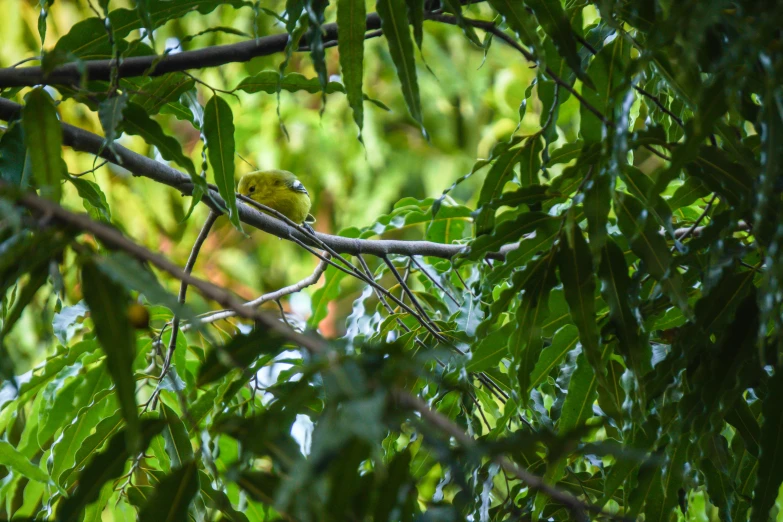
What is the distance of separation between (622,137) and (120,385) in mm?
530

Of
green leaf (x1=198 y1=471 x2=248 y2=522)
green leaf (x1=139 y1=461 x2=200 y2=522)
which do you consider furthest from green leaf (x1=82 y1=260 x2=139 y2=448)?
Result: green leaf (x1=198 y1=471 x2=248 y2=522)

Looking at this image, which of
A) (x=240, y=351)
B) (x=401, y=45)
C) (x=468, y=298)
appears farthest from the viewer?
(x=468, y=298)

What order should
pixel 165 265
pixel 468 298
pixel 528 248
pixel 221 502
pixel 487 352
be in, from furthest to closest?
pixel 468 298 → pixel 487 352 → pixel 528 248 → pixel 221 502 → pixel 165 265

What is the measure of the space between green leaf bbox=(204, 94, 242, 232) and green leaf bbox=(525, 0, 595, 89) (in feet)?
1.68

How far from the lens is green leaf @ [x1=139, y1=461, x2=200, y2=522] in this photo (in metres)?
0.78

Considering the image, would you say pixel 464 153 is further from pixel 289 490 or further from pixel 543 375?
pixel 289 490

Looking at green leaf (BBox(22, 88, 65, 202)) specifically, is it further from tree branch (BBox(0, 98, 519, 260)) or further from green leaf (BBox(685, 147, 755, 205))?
green leaf (BBox(685, 147, 755, 205))

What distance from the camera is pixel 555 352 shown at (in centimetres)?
124

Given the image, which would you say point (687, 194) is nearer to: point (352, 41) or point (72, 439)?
point (352, 41)

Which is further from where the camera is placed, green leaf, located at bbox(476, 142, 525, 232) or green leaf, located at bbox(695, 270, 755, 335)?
green leaf, located at bbox(476, 142, 525, 232)

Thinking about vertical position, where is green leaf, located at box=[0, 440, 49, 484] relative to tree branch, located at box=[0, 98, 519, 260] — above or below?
below

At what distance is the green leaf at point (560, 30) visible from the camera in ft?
2.94

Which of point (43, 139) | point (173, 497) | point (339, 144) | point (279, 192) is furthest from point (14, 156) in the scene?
point (339, 144)

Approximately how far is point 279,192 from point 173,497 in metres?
2.21
